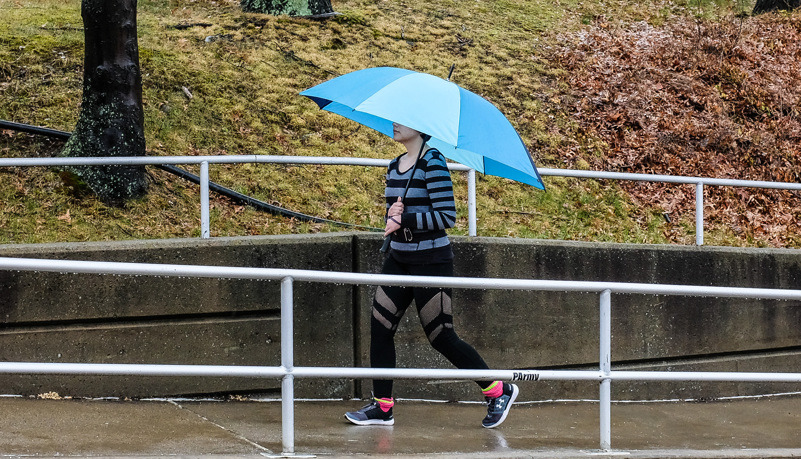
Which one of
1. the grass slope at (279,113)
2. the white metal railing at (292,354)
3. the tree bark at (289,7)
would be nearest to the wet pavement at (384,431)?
the white metal railing at (292,354)

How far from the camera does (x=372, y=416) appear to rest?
16.6 ft

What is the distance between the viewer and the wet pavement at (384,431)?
13.9 feet

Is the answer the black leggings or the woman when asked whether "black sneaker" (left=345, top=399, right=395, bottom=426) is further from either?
the black leggings

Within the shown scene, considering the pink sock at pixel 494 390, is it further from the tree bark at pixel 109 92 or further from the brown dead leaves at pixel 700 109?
the brown dead leaves at pixel 700 109

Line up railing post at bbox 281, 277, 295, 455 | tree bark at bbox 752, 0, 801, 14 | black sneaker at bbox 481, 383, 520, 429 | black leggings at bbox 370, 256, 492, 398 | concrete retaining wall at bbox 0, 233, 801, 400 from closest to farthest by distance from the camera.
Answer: railing post at bbox 281, 277, 295, 455, black leggings at bbox 370, 256, 492, 398, black sneaker at bbox 481, 383, 520, 429, concrete retaining wall at bbox 0, 233, 801, 400, tree bark at bbox 752, 0, 801, 14

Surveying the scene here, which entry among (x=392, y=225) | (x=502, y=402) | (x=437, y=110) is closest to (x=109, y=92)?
(x=392, y=225)

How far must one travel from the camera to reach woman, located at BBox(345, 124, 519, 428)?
471cm

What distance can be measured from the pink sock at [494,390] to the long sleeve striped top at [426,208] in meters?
0.80

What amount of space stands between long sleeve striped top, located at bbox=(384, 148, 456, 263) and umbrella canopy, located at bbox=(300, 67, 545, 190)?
0.65 feet

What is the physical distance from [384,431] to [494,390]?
67 cm

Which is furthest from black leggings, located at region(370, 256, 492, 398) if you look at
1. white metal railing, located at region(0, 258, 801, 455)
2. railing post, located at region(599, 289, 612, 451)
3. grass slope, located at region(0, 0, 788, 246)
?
grass slope, located at region(0, 0, 788, 246)

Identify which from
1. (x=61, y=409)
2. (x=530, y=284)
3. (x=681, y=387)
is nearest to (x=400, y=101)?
(x=530, y=284)

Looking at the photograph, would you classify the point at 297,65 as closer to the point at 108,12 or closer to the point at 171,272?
the point at 108,12

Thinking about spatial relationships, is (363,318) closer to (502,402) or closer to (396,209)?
(502,402)
